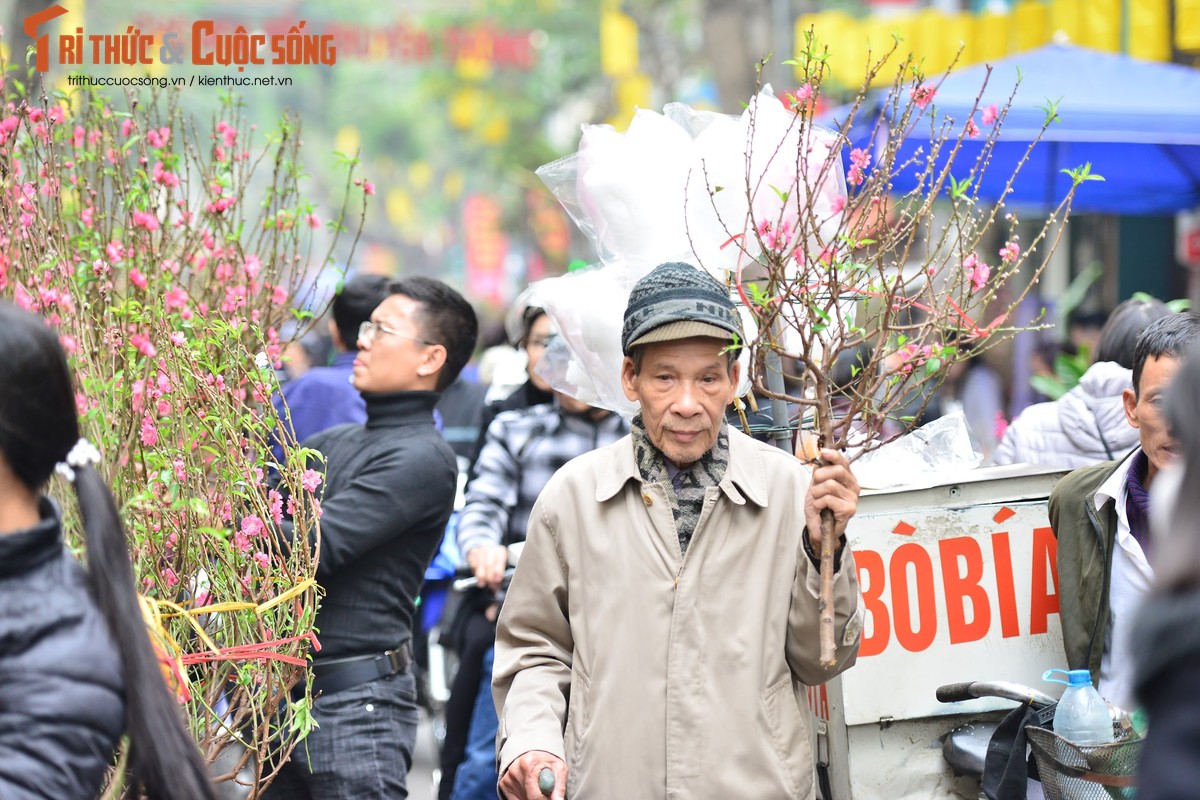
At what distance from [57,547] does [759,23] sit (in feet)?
51.2

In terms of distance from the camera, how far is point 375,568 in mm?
3998

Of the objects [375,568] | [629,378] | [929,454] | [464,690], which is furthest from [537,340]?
[629,378]

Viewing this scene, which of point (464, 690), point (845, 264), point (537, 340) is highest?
point (845, 264)

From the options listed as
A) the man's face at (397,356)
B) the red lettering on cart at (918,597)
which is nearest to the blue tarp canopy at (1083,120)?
the man's face at (397,356)

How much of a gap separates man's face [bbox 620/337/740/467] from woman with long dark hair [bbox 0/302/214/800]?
1.23 m

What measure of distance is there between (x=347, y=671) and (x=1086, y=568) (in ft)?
6.49

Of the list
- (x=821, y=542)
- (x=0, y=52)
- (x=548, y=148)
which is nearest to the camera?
(x=821, y=542)

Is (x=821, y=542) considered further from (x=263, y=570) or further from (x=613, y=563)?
(x=263, y=570)

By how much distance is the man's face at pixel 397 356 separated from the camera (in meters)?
4.31

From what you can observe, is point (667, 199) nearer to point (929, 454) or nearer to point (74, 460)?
point (929, 454)

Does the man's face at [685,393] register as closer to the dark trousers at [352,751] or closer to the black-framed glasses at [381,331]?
the dark trousers at [352,751]

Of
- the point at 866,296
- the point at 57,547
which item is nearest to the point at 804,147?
the point at 866,296

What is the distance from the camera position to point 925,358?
3.24 meters

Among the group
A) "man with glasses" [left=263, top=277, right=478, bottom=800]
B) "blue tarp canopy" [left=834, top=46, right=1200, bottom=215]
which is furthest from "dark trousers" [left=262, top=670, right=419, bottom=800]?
"blue tarp canopy" [left=834, top=46, right=1200, bottom=215]
